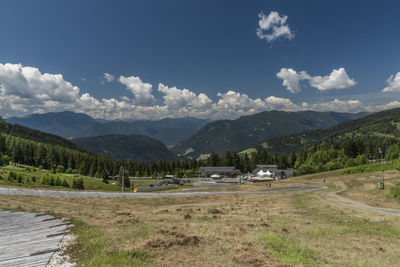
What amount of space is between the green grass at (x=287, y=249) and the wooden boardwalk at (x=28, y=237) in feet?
42.5

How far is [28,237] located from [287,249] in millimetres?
17536

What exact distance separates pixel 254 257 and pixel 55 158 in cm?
17680

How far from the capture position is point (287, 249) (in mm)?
13625

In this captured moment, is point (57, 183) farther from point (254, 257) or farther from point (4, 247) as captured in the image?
point (254, 257)

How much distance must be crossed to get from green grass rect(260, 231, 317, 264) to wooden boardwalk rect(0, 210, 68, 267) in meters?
13.0

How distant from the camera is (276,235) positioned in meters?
16.5

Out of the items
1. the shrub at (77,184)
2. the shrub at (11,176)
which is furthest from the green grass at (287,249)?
the shrub at (77,184)

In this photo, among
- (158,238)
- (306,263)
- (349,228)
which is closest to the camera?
(306,263)

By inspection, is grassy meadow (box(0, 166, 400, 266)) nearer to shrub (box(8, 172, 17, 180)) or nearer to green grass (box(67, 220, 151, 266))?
green grass (box(67, 220, 151, 266))

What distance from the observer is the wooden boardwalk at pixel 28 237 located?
11.2m

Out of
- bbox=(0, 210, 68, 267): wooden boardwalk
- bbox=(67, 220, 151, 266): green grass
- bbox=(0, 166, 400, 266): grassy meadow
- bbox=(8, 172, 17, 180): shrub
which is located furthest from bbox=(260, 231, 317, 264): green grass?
bbox=(8, 172, 17, 180): shrub

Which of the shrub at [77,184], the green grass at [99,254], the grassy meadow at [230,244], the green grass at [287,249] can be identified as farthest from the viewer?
the shrub at [77,184]

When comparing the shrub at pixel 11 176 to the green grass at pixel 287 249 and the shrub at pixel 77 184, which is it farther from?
the green grass at pixel 287 249

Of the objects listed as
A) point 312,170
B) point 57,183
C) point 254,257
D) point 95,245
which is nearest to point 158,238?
point 95,245
